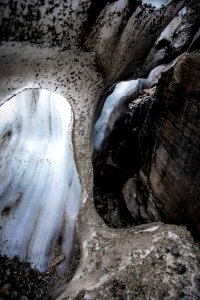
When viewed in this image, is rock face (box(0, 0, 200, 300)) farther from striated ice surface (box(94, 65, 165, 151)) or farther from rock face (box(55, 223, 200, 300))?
striated ice surface (box(94, 65, 165, 151))

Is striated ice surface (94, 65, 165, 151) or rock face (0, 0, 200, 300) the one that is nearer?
rock face (0, 0, 200, 300)

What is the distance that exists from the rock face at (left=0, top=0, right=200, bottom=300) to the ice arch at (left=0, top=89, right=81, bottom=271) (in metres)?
0.27

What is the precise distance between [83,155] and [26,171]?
779mm

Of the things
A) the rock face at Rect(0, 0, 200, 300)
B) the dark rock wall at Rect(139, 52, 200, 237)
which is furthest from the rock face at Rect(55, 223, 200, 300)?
A: the dark rock wall at Rect(139, 52, 200, 237)

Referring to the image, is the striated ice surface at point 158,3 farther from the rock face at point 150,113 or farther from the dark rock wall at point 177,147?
the dark rock wall at point 177,147

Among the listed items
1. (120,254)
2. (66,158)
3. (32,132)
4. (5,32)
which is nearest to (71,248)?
(120,254)

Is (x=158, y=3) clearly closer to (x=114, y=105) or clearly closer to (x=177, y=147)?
(x=177, y=147)

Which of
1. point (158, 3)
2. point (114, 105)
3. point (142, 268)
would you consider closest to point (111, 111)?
point (114, 105)

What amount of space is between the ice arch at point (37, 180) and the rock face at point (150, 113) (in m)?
0.27

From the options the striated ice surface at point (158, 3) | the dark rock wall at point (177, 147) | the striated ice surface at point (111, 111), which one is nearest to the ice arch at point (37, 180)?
the dark rock wall at point (177, 147)

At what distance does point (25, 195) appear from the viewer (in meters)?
2.87

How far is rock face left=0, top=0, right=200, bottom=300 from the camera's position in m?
1.61

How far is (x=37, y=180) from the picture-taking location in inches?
117

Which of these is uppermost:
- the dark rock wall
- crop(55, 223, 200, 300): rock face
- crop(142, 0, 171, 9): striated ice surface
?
crop(142, 0, 171, 9): striated ice surface
